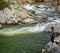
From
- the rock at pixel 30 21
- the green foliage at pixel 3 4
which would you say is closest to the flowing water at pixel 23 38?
the rock at pixel 30 21

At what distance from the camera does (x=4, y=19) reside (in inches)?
1299

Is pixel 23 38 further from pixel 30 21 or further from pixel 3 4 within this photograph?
pixel 3 4

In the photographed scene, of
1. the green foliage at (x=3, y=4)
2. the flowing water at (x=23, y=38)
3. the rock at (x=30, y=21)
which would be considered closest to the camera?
the flowing water at (x=23, y=38)

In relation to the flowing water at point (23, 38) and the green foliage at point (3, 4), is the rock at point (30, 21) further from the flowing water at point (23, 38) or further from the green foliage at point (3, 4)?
the green foliage at point (3, 4)

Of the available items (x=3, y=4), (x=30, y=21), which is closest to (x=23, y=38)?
(x=30, y=21)

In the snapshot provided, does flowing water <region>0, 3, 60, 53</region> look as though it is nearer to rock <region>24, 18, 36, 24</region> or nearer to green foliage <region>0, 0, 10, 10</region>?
rock <region>24, 18, 36, 24</region>

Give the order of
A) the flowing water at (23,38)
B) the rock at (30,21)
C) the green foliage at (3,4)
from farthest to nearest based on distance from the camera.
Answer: the green foliage at (3,4), the rock at (30,21), the flowing water at (23,38)

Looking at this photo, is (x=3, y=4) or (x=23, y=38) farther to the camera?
(x=3, y=4)

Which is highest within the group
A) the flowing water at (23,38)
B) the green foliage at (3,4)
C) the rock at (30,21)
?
the green foliage at (3,4)

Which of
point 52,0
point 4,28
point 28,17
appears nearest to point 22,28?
point 4,28

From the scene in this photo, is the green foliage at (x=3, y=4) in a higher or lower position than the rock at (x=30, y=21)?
higher

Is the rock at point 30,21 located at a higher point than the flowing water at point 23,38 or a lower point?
higher

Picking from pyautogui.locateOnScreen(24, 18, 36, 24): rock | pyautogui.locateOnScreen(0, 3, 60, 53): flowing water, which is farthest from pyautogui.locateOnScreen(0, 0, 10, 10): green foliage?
pyautogui.locateOnScreen(0, 3, 60, 53): flowing water

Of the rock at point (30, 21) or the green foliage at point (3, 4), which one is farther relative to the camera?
the green foliage at point (3, 4)
